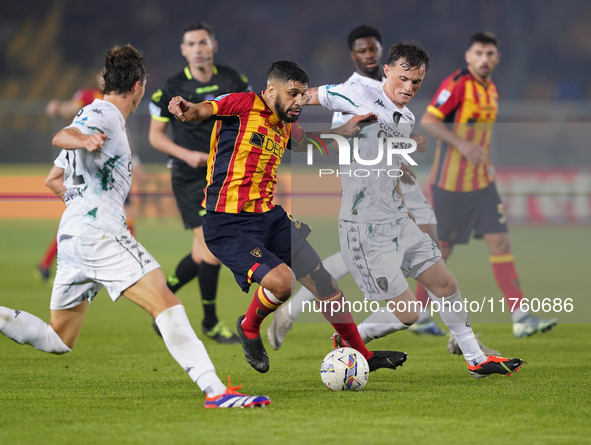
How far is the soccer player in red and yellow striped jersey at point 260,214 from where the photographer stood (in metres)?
4.45

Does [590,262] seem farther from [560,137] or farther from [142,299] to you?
[142,299]

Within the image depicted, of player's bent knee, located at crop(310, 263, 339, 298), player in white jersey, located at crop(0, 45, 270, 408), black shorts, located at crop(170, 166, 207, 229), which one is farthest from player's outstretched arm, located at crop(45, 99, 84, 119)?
player's bent knee, located at crop(310, 263, 339, 298)

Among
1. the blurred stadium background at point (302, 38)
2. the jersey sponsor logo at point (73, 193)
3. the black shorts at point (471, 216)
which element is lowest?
the black shorts at point (471, 216)

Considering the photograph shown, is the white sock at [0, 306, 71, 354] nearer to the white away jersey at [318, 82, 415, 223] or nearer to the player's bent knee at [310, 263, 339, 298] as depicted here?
the player's bent knee at [310, 263, 339, 298]

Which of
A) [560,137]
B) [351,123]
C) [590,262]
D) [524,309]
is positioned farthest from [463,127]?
[560,137]

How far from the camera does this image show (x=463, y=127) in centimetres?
659

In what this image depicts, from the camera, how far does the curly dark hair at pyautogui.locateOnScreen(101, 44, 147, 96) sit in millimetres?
4121

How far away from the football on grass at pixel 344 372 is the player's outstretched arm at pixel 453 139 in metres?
2.17

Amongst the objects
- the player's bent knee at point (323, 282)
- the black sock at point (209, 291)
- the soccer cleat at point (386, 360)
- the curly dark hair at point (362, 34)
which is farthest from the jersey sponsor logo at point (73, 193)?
the curly dark hair at point (362, 34)

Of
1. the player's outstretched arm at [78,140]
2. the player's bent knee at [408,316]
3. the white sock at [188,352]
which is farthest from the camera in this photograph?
the player's bent knee at [408,316]

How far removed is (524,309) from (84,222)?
13.4ft

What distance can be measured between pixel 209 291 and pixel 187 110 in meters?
2.67

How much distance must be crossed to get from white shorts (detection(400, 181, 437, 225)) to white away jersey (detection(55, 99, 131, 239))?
2.45 metres

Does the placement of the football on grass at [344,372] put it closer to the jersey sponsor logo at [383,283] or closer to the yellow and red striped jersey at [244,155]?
the jersey sponsor logo at [383,283]
